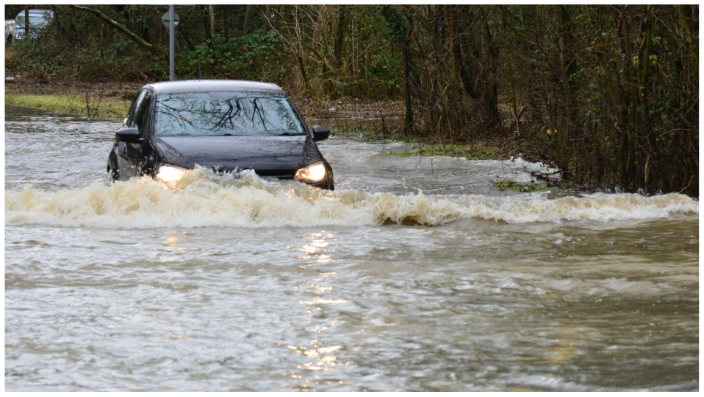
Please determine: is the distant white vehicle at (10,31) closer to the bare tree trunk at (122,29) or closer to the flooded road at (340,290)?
the bare tree trunk at (122,29)

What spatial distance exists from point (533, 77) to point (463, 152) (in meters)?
3.42

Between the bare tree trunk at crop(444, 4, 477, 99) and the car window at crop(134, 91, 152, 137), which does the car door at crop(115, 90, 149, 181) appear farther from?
the bare tree trunk at crop(444, 4, 477, 99)

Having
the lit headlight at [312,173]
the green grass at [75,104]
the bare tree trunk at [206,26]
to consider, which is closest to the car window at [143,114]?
the lit headlight at [312,173]

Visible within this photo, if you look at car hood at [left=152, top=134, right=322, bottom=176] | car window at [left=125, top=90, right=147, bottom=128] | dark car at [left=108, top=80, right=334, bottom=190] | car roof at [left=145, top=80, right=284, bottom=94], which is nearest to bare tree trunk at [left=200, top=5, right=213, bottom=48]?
car window at [left=125, top=90, right=147, bottom=128]

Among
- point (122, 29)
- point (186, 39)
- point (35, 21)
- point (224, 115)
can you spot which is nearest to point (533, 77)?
point (224, 115)

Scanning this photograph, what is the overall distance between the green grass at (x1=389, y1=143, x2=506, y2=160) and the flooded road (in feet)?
14.7

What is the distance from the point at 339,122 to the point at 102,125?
18.9 ft

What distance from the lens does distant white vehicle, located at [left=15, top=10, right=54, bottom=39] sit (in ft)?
144

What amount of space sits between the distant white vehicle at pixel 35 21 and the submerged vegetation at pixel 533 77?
1273 cm

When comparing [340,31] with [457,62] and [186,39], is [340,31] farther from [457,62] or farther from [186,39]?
[186,39]

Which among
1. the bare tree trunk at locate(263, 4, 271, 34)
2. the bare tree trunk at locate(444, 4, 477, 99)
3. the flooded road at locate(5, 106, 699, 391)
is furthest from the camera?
the bare tree trunk at locate(263, 4, 271, 34)

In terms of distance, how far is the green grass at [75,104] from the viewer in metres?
26.3

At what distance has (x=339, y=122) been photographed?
80.1 feet
